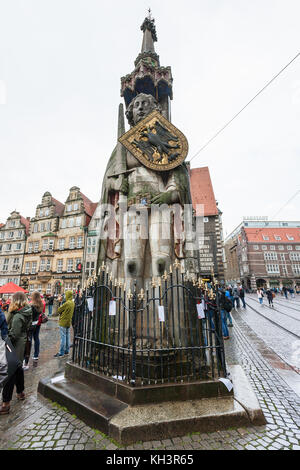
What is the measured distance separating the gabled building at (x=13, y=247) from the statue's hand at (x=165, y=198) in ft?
114

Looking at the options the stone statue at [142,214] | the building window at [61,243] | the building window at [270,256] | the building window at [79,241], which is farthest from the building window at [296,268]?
the stone statue at [142,214]

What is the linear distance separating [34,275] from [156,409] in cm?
3390

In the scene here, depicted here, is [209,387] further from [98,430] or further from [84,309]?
[84,309]

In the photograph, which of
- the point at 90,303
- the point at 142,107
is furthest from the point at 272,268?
the point at 90,303

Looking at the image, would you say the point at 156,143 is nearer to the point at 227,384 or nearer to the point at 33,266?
the point at 227,384

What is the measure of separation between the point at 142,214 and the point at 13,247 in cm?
3709

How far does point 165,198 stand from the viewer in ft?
14.6

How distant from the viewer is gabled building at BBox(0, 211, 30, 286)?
33.4m

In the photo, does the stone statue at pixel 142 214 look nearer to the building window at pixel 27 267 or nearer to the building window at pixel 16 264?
the building window at pixel 27 267

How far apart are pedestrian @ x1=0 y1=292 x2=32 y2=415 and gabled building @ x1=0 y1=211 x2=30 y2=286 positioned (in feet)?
111

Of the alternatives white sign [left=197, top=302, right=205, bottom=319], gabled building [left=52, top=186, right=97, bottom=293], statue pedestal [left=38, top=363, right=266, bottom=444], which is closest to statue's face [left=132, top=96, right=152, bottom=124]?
white sign [left=197, top=302, right=205, bottom=319]

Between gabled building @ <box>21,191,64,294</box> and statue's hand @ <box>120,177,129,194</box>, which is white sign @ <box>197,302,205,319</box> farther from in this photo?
gabled building @ <box>21,191,64,294</box>

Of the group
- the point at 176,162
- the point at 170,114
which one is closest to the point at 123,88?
the point at 170,114
